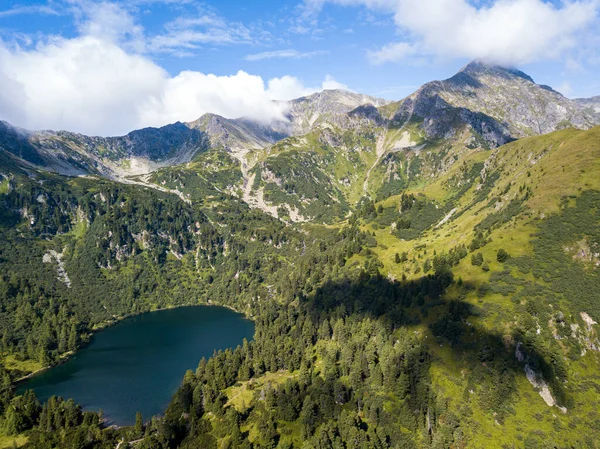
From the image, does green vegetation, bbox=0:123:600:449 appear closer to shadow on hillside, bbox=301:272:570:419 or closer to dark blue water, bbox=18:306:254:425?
shadow on hillside, bbox=301:272:570:419

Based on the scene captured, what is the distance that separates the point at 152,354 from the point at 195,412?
241 ft

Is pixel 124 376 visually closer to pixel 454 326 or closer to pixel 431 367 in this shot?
pixel 431 367

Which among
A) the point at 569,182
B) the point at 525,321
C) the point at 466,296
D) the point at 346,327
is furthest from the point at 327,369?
the point at 569,182

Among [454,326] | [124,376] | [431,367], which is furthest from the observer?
[124,376]

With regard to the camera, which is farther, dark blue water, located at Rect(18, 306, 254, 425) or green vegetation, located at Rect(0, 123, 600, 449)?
dark blue water, located at Rect(18, 306, 254, 425)

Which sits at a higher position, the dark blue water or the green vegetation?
the green vegetation

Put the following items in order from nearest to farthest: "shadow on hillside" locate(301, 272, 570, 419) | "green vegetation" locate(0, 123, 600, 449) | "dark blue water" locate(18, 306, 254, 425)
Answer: "green vegetation" locate(0, 123, 600, 449), "shadow on hillside" locate(301, 272, 570, 419), "dark blue water" locate(18, 306, 254, 425)

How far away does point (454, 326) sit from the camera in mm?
136500

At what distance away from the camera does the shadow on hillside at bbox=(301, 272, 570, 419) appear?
116m

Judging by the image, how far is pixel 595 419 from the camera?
342 ft

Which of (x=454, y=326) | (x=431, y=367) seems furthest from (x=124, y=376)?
(x=454, y=326)

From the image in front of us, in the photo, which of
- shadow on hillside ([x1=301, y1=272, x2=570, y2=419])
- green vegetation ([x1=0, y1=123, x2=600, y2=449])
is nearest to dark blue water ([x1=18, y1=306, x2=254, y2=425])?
green vegetation ([x1=0, y1=123, x2=600, y2=449])

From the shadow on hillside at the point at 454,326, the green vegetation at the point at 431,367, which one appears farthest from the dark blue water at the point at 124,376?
the shadow on hillside at the point at 454,326

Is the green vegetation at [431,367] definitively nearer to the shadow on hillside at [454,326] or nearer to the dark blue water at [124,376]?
the shadow on hillside at [454,326]
